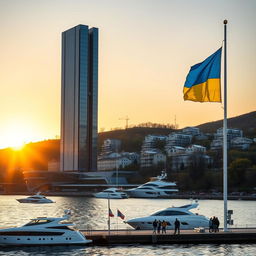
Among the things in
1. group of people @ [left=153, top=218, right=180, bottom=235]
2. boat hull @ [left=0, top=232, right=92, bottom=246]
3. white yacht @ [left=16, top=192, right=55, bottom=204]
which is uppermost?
group of people @ [left=153, top=218, right=180, bottom=235]

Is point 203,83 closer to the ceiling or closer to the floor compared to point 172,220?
closer to the ceiling

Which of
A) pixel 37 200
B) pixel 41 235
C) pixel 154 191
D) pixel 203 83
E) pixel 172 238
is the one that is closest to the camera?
pixel 203 83

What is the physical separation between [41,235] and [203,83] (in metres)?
20.0

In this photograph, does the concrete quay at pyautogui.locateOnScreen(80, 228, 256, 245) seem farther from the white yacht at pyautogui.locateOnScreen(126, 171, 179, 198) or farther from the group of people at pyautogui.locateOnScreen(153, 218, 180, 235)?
the white yacht at pyautogui.locateOnScreen(126, 171, 179, 198)

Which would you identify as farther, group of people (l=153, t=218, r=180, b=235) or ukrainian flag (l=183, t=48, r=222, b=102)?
group of people (l=153, t=218, r=180, b=235)

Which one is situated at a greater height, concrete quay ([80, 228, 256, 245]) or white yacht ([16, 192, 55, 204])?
concrete quay ([80, 228, 256, 245])

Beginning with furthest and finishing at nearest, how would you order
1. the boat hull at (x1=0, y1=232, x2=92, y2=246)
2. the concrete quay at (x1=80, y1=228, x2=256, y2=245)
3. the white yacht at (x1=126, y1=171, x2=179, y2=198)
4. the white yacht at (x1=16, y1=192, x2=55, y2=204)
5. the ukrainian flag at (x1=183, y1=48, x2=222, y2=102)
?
the white yacht at (x1=126, y1=171, x2=179, y2=198) < the white yacht at (x1=16, y1=192, x2=55, y2=204) < the concrete quay at (x1=80, y1=228, x2=256, y2=245) < the boat hull at (x1=0, y1=232, x2=92, y2=246) < the ukrainian flag at (x1=183, y1=48, x2=222, y2=102)

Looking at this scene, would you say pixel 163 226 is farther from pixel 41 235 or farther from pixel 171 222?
pixel 41 235

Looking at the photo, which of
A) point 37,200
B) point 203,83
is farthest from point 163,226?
point 37,200

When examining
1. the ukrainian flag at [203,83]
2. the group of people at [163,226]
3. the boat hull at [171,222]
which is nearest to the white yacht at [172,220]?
the boat hull at [171,222]

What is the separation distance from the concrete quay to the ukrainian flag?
13.3 m

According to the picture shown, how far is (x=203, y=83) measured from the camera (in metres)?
49.7

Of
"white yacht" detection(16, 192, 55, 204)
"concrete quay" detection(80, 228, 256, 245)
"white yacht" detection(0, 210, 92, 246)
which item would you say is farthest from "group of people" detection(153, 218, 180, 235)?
"white yacht" detection(16, 192, 55, 204)

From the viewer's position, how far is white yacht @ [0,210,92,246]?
2063 inches
